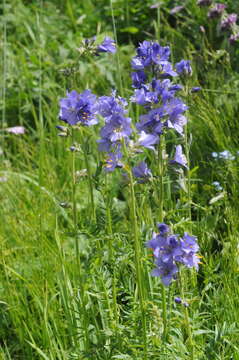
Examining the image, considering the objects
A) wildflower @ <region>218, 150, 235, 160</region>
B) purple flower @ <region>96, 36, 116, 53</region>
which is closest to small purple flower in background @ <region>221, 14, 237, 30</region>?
wildflower @ <region>218, 150, 235, 160</region>

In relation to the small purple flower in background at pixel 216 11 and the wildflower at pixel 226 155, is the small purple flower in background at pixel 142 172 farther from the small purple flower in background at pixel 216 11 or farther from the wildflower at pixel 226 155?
the small purple flower in background at pixel 216 11

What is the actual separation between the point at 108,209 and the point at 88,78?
214cm

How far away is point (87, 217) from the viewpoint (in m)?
2.31

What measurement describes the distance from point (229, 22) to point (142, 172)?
196 centimetres

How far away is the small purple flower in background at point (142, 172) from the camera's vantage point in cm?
166

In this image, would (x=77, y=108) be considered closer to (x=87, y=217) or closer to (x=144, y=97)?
(x=144, y=97)

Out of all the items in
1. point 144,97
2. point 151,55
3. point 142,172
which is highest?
point 151,55

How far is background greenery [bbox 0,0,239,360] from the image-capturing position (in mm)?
1844

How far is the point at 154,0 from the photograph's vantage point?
435 centimetres

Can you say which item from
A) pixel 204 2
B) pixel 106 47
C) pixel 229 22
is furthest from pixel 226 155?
pixel 204 2

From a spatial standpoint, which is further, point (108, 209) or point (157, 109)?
point (108, 209)

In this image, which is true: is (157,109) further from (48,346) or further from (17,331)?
(17,331)

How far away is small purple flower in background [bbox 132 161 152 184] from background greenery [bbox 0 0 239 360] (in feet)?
0.45

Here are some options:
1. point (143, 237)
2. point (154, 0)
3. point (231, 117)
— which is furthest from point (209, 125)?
point (154, 0)
